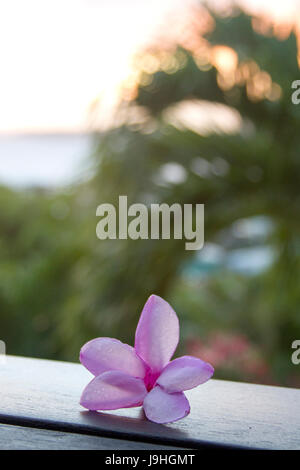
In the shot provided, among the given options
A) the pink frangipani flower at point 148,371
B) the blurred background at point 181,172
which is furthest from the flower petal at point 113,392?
the blurred background at point 181,172

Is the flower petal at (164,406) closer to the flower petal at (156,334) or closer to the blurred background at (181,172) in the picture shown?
the flower petal at (156,334)

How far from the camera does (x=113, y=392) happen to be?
0.37 m

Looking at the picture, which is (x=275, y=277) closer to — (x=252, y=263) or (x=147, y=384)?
(x=252, y=263)

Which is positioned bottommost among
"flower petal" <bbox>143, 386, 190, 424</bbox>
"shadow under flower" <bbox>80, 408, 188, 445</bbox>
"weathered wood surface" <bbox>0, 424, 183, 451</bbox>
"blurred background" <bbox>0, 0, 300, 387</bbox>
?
"weathered wood surface" <bbox>0, 424, 183, 451</bbox>

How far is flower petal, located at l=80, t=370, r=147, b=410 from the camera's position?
363 mm

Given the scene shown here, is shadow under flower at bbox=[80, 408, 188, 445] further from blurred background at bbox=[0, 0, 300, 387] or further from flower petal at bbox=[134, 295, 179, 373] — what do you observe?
blurred background at bbox=[0, 0, 300, 387]

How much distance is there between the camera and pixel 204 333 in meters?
2.38

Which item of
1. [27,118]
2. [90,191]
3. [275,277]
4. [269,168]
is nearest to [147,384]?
[269,168]

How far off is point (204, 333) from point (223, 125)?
2.71 ft

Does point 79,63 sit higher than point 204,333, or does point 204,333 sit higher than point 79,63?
point 79,63

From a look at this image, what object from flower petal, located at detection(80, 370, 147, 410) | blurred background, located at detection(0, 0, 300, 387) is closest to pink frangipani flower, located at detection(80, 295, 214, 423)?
flower petal, located at detection(80, 370, 147, 410)

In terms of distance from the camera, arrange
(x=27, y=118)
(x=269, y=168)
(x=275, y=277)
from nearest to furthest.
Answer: (x=269, y=168) < (x=275, y=277) < (x=27, y=118)

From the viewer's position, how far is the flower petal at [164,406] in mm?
352

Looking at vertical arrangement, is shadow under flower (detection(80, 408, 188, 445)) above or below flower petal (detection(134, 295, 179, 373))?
below
